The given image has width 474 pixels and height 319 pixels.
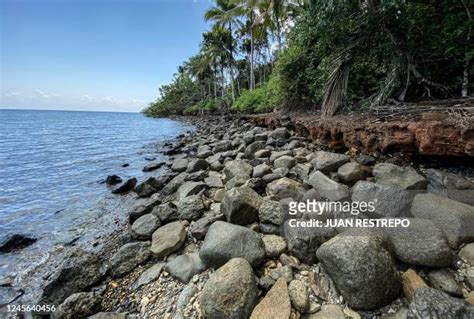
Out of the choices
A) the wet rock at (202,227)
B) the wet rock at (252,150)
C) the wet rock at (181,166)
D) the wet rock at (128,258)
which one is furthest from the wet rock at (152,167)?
the wet rock at (202,227)

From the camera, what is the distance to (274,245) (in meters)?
2.24

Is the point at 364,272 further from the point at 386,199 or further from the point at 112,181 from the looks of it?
the point at 112,181

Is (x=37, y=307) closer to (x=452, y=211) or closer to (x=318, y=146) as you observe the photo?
Answer: (x=452, y=211)

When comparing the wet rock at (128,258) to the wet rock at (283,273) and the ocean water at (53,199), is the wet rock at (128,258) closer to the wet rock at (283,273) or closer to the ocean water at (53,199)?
the ocean water at (53,199)

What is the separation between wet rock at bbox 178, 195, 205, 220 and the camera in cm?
327

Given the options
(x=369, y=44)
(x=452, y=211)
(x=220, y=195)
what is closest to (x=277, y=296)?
(x=452, y=211)

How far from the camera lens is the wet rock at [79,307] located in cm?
200

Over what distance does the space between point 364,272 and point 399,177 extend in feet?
4.78

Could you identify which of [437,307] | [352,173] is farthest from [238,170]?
[437,307]

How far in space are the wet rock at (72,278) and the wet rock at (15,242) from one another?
57.4 inches

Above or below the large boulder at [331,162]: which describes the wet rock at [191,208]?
below

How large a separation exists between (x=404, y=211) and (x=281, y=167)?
1.95 m

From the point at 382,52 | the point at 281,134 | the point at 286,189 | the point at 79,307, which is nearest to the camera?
the point at 79,307

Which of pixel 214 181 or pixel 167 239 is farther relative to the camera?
pixel 214 181
